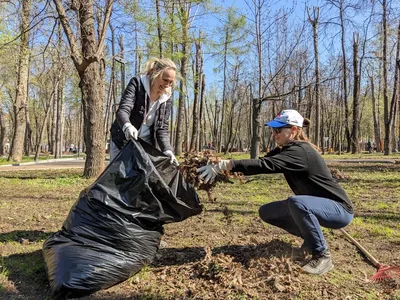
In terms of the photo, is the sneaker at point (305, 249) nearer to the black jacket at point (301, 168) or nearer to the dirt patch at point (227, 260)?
the dirt patch at point (227, 260)

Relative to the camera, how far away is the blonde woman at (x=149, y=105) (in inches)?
113

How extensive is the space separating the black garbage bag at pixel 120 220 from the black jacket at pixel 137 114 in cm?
33

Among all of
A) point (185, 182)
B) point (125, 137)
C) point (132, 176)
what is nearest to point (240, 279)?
point (185, 182)

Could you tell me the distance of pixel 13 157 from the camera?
16562 mm

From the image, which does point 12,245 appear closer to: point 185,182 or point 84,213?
point 84,213

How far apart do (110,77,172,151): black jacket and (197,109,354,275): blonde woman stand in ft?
2.29

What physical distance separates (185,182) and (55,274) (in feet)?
3.66

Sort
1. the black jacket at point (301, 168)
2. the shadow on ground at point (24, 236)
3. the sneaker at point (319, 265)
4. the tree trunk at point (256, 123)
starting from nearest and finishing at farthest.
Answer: the black jacket at point (301, 168) → the sneaker at point (319, 265) → the shadow on ground at point (24, 236) → the tree trunk at point (256, 123)

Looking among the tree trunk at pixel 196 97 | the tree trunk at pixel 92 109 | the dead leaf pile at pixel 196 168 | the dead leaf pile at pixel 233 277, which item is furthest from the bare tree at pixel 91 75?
the tree trunk at pixel 196 97

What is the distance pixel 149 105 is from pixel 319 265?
1831mm

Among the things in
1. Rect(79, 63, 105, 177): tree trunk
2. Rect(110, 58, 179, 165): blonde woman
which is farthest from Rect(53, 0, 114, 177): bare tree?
Rect(110, 58, 179, 165): blonde woman

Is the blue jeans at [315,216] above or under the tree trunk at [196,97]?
under

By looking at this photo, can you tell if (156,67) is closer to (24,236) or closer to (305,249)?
(305,249)

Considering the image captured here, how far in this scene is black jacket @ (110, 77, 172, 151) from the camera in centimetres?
287
